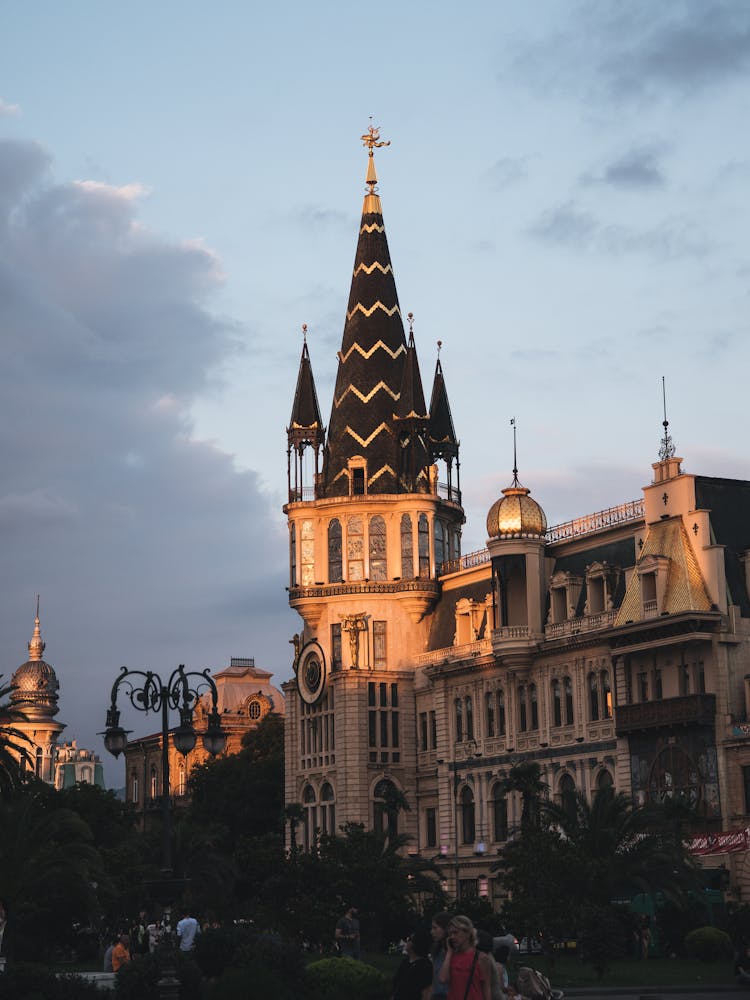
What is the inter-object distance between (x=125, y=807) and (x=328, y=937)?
57113 mm

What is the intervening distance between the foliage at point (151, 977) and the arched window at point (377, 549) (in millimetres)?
57224

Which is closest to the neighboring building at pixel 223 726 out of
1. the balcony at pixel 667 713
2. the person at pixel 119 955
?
the balcony at pixel 667 713

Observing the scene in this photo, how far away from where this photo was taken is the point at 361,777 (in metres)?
87.3

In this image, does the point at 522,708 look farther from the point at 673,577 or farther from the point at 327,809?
the point at 327,809

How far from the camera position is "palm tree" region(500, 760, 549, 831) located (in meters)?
71.1

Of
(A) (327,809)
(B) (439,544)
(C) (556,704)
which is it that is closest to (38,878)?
(C) (556,704)

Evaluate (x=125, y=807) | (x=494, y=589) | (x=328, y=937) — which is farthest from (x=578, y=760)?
(x=125, y=807)

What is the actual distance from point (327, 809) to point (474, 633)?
12.6 metres

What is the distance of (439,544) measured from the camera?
3644 inches

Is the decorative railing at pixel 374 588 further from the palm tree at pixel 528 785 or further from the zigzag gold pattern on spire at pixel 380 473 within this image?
the palm tree at pixel 528 785

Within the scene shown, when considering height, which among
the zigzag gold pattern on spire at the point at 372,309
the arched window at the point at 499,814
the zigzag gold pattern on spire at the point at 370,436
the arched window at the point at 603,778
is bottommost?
the arched window at the point at 499,814

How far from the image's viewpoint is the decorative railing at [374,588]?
294 ft

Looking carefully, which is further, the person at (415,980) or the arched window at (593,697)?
the arched window at (593,697)

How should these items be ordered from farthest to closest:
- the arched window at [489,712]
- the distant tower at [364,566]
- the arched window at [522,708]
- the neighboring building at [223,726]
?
the neighboring building at [223,726], the distant tower at [364,566], the arched window at [489,712], the arched window at [522,708]
